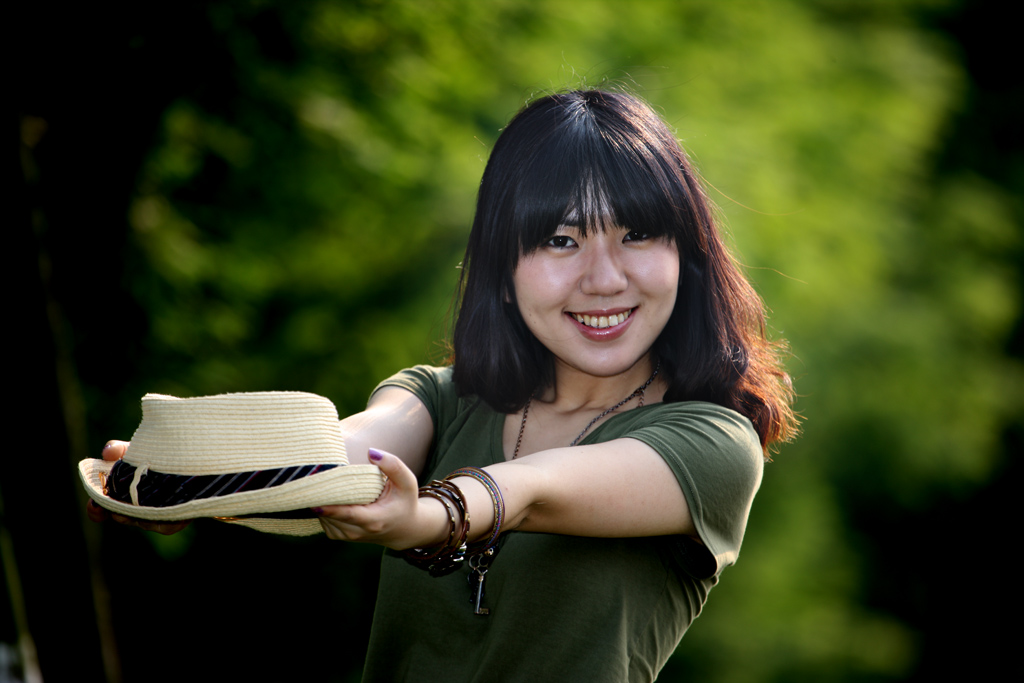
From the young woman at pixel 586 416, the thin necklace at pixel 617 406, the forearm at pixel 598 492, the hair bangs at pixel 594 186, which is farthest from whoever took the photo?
the thin necklace at pixel 617 406

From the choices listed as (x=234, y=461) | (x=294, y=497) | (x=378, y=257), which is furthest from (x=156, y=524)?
(x=378, y=257)

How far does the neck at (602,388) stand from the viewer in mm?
2115

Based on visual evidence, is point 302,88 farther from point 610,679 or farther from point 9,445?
point 610,679

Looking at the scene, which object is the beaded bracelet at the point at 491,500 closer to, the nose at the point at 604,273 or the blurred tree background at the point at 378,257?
the nose at the point at 604,273

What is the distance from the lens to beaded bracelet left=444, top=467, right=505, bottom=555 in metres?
1.52

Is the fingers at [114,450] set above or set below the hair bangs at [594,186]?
below

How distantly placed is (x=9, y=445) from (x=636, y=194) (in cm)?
289

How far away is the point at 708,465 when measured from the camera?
1756 mm

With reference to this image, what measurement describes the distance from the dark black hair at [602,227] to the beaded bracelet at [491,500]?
57 cm

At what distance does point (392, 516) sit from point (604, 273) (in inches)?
29.2

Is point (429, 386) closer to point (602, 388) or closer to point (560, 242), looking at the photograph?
point (602, 388)

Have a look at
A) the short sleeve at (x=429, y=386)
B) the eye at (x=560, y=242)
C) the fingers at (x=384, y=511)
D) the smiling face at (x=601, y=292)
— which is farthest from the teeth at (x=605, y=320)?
the fingers at (x=384, y=511)

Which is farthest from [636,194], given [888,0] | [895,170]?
[888,0]

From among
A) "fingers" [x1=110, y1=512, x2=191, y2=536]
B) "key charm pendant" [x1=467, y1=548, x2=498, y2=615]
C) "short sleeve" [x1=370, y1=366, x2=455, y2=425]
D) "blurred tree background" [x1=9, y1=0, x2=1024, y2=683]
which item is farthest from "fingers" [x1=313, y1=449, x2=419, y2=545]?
"blurred tree background" [x1=9, y1=0, x2=1024, y2=683]
